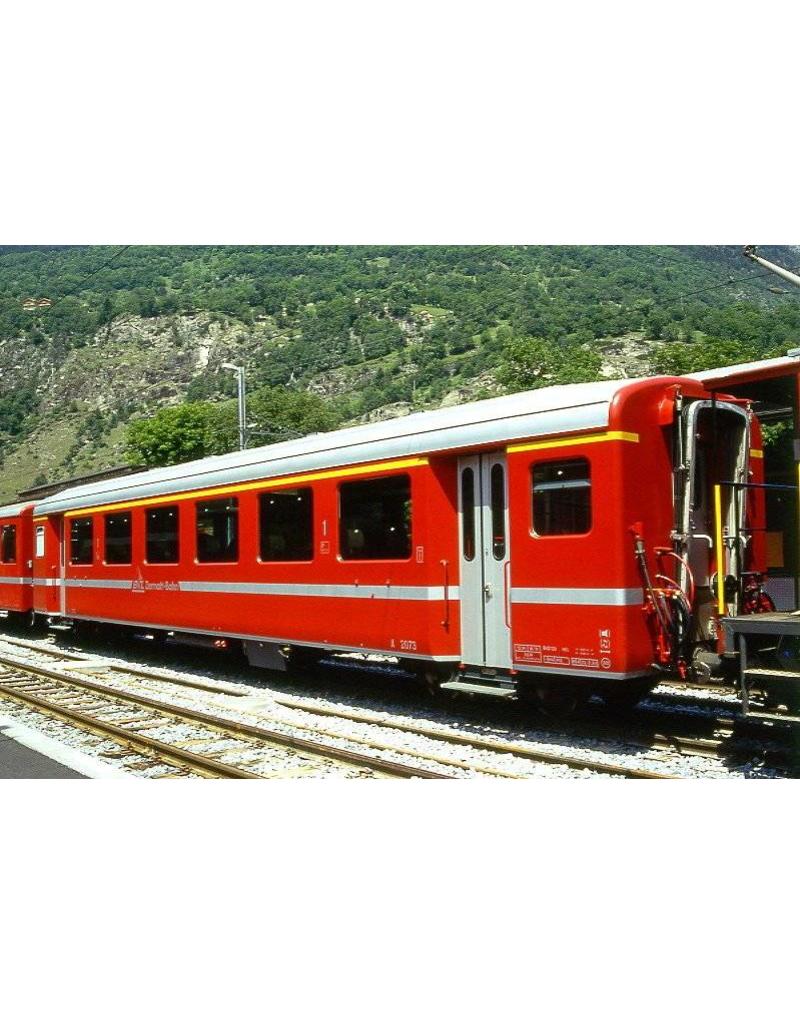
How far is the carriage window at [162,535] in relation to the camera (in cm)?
1516

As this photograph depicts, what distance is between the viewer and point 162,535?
15531mm

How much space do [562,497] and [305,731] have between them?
3.70 m

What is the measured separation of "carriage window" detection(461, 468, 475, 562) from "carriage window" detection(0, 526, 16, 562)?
15.2m

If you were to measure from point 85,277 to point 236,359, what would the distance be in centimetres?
1369

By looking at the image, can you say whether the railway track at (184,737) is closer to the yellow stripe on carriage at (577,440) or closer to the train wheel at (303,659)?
the train wheel at (303,659)

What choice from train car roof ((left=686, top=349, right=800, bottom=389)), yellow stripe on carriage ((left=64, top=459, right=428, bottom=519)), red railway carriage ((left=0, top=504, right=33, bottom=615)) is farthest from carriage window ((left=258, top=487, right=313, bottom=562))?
red railway carriage ((left=0, top=504, right=33, bottom=615))

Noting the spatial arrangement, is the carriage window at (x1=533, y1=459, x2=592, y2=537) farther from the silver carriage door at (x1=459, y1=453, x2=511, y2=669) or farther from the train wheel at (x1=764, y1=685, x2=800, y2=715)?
the train wheel at (x1=764, y1=685, x2=800, y2=715)

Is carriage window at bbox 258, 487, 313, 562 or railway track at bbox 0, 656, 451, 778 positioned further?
carriage window at bbox 258, 487, 313, 562

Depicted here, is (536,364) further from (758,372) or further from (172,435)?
(758,372)

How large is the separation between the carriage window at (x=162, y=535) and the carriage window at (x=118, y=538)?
2.86ft

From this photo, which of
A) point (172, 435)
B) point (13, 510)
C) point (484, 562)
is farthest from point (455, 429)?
point (172, 435)

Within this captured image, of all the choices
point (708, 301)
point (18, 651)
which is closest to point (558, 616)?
point (18, 651)

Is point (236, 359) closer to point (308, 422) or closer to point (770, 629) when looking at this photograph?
point (308, 422)

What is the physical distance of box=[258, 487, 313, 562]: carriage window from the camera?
39.5ft
